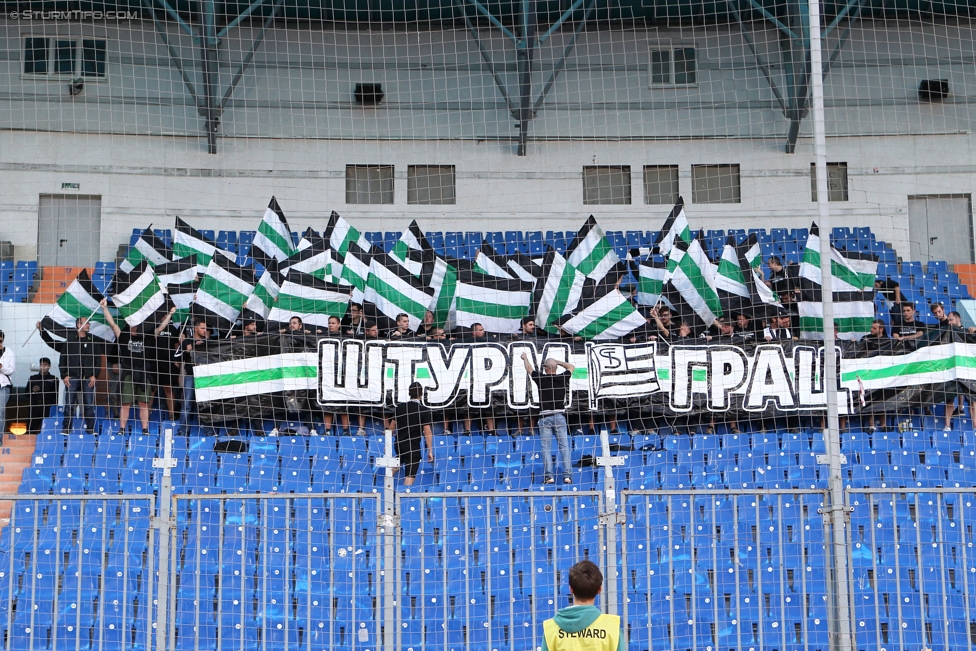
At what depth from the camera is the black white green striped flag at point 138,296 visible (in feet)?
48.6

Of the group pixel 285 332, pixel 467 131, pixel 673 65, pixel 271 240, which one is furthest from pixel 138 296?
pixel 673 65

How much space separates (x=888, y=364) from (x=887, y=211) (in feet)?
27.9

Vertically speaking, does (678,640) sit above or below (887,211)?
below

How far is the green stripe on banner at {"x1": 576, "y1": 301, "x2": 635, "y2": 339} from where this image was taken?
52.3 feet

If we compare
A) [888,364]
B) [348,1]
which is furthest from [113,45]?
[888,364]

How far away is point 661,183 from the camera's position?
2266 cm

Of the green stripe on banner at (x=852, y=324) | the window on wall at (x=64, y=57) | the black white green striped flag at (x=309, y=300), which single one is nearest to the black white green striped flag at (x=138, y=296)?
the black white green striped flag at (x=309, y=300)

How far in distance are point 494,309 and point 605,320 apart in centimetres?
148

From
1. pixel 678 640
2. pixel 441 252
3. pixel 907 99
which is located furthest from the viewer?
pixel 907 99

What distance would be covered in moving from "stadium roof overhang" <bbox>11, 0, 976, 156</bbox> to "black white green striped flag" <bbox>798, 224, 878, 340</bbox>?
4.81m

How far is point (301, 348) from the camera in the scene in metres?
14.8

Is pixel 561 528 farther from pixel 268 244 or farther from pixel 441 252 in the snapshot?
pixel 441 252

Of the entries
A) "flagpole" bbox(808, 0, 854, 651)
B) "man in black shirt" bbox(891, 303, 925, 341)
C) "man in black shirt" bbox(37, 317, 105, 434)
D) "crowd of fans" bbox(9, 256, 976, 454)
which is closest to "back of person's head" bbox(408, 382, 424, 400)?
"crowd of fans" bbox(9, 256, 976, 454)

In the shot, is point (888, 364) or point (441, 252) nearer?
point (888, 364)
